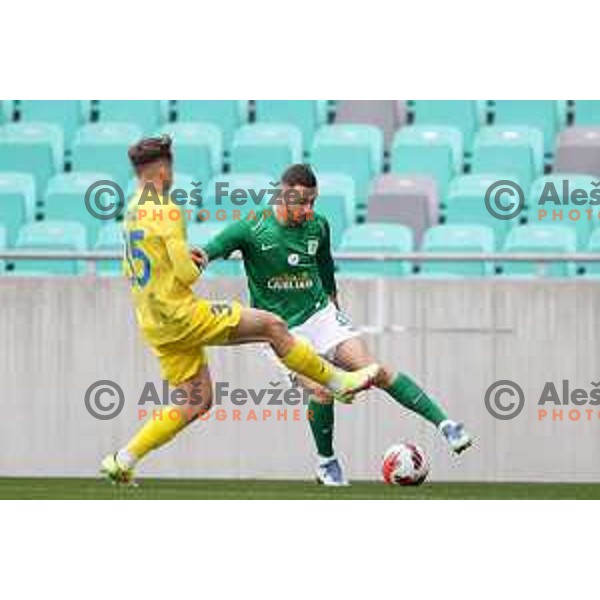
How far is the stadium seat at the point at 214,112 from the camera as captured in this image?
2175 cm

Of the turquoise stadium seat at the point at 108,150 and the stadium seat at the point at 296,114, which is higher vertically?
the stadium seat at the point at 296,114

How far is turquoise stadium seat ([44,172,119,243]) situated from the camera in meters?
20.0

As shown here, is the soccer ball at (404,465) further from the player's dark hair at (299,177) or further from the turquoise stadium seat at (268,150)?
the turquoise stadium seat at (268,150)

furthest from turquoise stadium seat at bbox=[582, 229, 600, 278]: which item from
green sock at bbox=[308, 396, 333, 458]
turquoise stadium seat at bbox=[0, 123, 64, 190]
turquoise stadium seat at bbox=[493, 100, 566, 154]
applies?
turquoise stadium seat at bbox=[0, 123, 64, 190]

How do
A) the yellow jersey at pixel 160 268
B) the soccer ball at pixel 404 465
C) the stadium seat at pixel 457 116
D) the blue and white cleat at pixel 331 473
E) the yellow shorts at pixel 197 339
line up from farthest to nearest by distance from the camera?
the stadium seat at pixel 457 116
the blue and white cleat at pixel 331 473
the soccer ball at pixel 404 465
the yellow shorts at pixel 197 339
the yellow jersey at pixel 160 268

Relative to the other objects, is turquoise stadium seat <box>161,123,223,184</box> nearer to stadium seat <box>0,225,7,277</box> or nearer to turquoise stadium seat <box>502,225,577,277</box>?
stadium seat <box>0,225,7,277</box>

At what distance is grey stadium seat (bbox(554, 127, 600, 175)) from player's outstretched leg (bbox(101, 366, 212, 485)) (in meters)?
7.13

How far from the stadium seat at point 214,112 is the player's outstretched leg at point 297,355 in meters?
7.79

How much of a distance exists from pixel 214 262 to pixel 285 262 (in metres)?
3.89

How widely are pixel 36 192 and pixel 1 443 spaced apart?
3.49 metres

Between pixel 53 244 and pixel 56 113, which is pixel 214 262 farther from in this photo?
pixel 56 113

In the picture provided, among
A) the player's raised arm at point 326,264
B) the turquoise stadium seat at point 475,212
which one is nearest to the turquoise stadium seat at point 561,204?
the turquoise stadium seat at point 475,212

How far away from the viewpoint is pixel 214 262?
18781 mm
